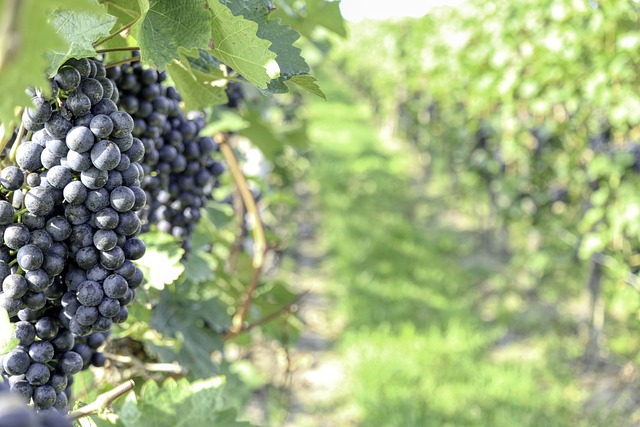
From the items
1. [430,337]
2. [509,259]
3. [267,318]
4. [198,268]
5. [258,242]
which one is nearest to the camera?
[198,268]

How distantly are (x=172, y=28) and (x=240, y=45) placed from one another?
8 centimetres

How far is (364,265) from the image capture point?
707 centimetres

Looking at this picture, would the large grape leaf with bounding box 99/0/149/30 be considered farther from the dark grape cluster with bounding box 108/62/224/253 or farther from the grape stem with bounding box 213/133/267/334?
the grape stem with bounding box 213/133/267/334

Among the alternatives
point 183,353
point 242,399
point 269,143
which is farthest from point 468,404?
point 183,353

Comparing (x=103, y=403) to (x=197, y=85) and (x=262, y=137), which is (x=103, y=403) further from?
(x=262, y=137)

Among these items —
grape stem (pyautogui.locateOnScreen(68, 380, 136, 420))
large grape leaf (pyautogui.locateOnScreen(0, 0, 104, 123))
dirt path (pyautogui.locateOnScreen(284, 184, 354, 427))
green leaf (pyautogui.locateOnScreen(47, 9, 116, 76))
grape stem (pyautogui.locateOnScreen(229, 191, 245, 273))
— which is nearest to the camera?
large grape leaf (pyautogui.locateOnScreen(0, 0, 104, 123))

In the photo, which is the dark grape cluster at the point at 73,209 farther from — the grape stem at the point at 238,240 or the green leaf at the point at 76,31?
the grape stem at the point at 238,240

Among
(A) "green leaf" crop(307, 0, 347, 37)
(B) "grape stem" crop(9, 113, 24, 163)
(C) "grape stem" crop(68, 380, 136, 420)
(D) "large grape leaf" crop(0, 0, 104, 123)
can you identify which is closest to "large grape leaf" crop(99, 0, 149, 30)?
(B) "grape stem" crop(9, 113, 24, 163)

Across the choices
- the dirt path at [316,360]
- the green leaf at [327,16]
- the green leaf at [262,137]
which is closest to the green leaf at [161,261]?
the green leaf at [327,16]

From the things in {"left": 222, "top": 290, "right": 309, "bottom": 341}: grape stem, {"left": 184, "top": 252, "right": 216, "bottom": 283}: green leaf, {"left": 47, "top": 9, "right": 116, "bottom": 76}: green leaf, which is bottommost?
{"left": 222, "top": 290, "right": 309, "bottom": 341}: grape stem

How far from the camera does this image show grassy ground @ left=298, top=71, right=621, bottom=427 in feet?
13.9

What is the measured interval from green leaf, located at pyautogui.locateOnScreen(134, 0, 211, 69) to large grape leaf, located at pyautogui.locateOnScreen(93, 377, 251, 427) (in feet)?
1.49

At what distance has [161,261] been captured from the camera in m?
1.04

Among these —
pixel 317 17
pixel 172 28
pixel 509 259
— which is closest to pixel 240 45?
pixel 172 28
